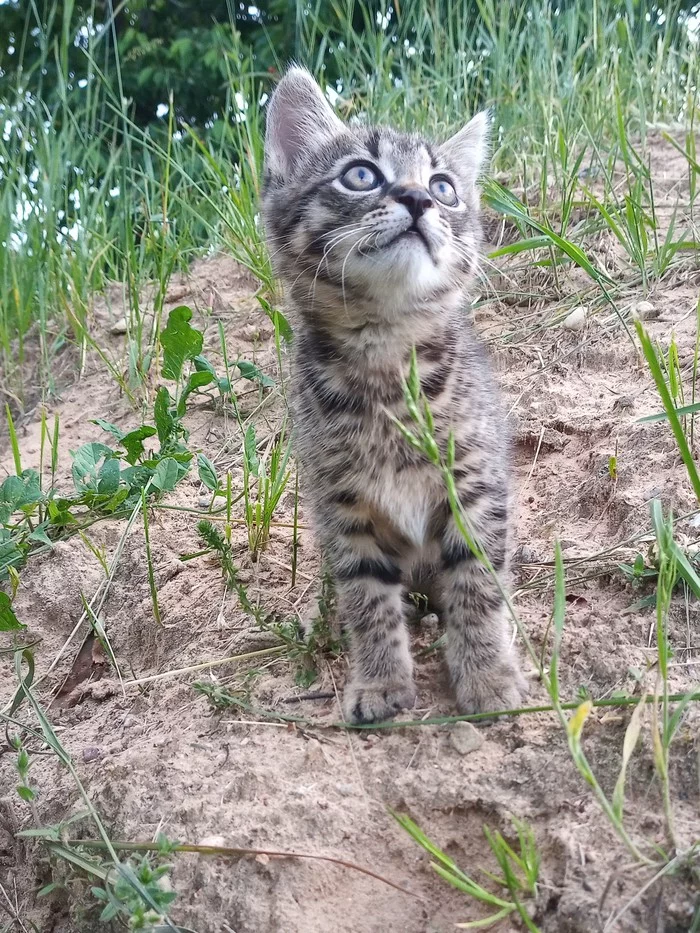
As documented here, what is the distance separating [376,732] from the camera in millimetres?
1997

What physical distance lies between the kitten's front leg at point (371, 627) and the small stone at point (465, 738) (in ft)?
0.64

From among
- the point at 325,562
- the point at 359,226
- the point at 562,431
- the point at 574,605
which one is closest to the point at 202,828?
the point at 325,562

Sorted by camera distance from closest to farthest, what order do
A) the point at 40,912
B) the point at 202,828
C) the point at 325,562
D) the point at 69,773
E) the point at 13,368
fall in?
the point at 202,828, the point at 40,912, the point at 69,773, the point at 325,562, the point at 13,368

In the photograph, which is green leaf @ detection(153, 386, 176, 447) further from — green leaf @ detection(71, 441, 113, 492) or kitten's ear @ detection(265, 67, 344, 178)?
kitten's ear @ detection(265, 67, 344, 178)

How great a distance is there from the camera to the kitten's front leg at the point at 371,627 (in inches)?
80.8

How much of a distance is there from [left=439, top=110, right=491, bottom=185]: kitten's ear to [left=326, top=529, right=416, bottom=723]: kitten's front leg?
4.29 feet

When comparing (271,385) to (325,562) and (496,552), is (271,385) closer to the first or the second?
(325,562)

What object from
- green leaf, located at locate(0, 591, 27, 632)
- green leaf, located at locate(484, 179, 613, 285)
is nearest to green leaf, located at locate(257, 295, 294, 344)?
green leaf, located at locate(484, 179, 613, 285)

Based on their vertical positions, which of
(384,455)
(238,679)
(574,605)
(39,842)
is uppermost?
(384,455)

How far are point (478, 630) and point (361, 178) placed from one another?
1.27 metres

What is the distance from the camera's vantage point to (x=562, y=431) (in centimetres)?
296

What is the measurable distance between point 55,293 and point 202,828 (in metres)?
3.14

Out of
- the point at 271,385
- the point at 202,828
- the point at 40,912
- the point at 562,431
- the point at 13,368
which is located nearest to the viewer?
the point at 202,828

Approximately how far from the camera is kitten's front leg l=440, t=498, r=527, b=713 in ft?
6.52
